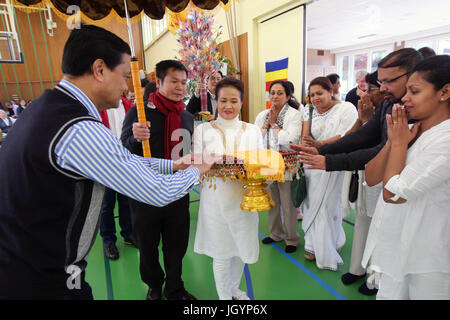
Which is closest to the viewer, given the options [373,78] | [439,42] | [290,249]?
[373,78]

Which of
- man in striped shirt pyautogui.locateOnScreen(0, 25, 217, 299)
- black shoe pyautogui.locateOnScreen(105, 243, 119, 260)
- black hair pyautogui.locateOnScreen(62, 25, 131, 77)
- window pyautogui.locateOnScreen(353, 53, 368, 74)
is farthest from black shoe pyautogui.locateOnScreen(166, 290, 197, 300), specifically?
window pyautogui.locateOnScreen(353, 53, 368, 74)

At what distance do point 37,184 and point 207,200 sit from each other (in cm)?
106

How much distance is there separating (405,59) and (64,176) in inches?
75.3

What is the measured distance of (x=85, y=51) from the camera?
3.39ft

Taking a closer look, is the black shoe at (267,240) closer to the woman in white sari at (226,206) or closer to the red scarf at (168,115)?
the woman in white sari at (226,206)

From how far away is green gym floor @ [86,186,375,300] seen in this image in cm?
222

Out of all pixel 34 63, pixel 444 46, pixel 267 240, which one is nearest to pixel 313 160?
pixel 267 240

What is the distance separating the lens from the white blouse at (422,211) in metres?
1.18

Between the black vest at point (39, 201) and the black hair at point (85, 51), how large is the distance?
125 millimetres

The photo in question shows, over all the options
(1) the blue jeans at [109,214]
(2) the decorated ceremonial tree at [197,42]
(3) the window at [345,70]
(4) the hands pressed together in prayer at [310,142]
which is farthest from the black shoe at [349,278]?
(3) the window at [345,70]

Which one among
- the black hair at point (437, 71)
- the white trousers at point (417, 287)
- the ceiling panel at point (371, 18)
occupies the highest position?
the ceiling panel at point (371, 18)

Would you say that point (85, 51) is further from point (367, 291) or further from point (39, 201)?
point (367, 291)

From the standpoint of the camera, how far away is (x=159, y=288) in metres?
2.15

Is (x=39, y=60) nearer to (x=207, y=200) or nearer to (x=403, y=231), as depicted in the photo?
(x=207, y=200)
